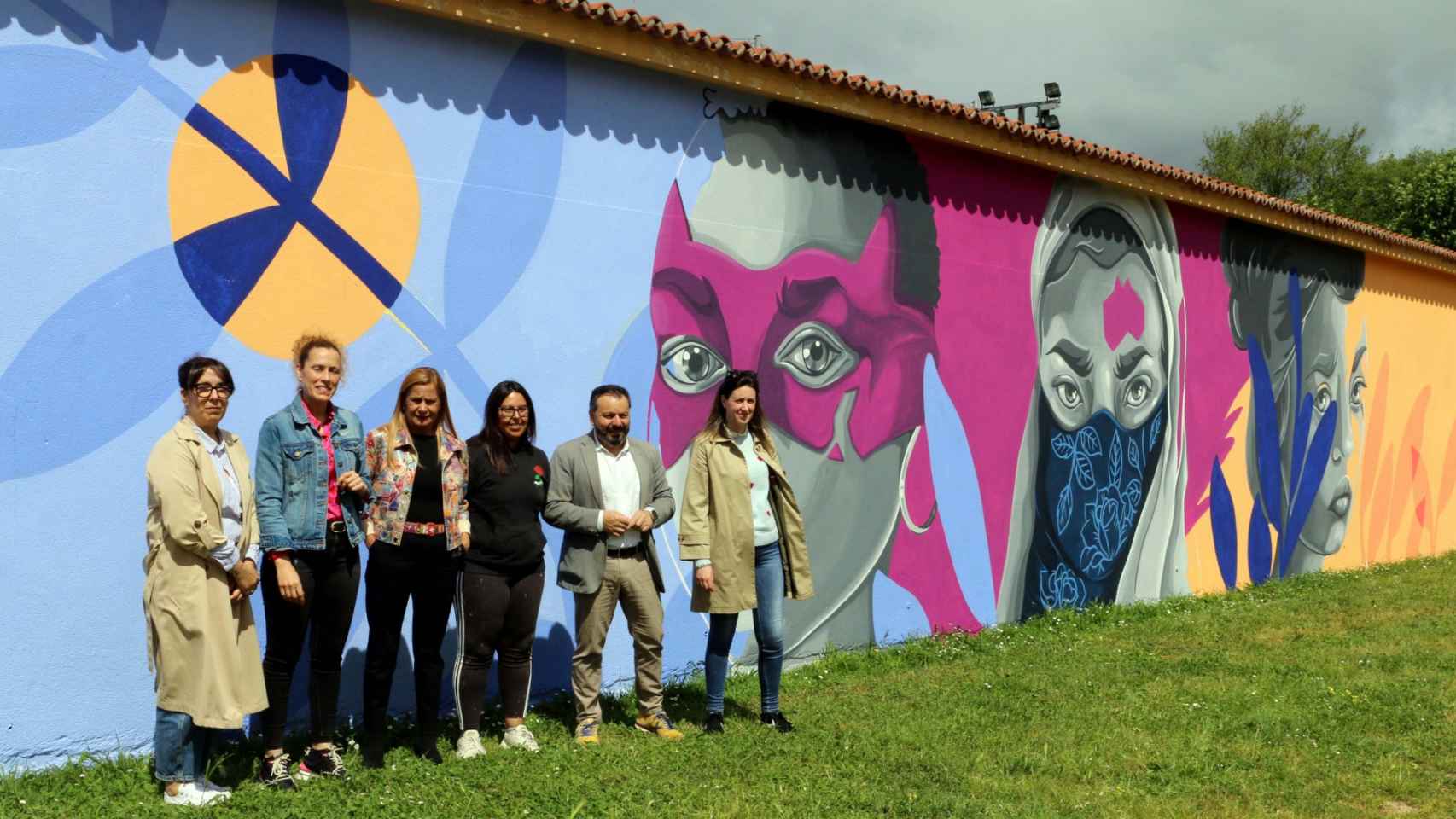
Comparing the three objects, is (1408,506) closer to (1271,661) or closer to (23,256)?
(1271,661)

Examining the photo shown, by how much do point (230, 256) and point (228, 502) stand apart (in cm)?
128

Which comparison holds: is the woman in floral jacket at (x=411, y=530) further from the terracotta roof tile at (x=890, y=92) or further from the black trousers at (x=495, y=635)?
the terracotta roof tile at (x=890, y=92)

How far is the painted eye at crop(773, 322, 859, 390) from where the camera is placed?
320 inches

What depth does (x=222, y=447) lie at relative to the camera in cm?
506

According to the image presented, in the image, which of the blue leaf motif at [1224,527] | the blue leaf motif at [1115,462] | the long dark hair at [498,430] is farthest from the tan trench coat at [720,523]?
the blue leaf motif at [1224,527]

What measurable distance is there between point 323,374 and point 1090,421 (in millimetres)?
6918

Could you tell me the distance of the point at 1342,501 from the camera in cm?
1409

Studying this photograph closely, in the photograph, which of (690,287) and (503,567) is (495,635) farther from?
(690,287)

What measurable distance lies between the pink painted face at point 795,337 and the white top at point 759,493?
108 centimetres

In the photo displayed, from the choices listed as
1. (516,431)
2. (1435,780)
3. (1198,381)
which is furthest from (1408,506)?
(516,431)

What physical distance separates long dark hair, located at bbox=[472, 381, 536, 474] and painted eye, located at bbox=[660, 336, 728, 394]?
1.63 metres

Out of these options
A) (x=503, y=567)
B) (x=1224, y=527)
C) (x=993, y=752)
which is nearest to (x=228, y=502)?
(x=503, y=567)

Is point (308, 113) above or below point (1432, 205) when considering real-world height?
below

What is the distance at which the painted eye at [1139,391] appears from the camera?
10.9 meters
